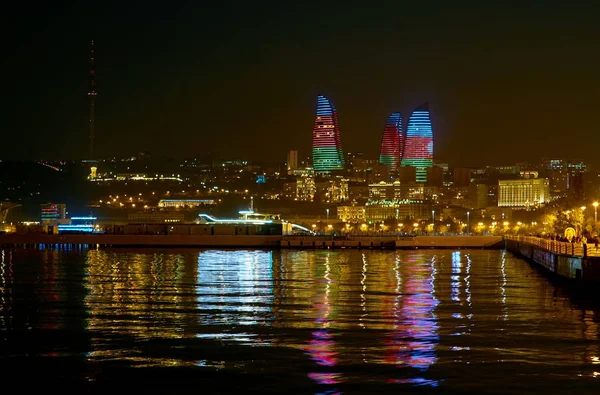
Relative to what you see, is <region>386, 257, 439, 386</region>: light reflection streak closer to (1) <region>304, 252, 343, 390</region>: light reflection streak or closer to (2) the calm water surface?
(2) the calm water surface

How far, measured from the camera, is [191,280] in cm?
4100

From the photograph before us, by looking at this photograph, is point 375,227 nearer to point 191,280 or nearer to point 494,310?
point 191,280

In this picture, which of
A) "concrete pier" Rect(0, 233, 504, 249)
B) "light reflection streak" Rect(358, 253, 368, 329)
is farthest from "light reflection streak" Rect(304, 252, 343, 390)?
"concrete pier" Rect(0, 233, 504, 249)

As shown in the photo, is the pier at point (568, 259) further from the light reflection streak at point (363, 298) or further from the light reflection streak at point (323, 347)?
the light reflection streak at point (323, 347)

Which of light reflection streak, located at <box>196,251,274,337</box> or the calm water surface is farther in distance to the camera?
light reflection streak, located at <box>196,251,274,337</box>

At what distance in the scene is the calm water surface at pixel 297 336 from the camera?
18.4m

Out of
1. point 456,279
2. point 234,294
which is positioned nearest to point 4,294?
point 234,294

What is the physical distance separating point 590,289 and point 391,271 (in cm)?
1455

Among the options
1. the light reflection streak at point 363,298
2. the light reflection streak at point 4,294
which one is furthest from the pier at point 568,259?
the light reflection streak at point 4,294

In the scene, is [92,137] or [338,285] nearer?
[338,285]

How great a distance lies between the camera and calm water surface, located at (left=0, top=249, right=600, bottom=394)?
724 inches

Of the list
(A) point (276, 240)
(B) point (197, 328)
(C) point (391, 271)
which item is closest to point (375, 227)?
(A) point (276, 240)

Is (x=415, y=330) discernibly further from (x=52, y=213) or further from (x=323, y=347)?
(x=52, y=213)

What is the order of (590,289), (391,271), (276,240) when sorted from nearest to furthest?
(590,289)
(391,271)
(276,240)
